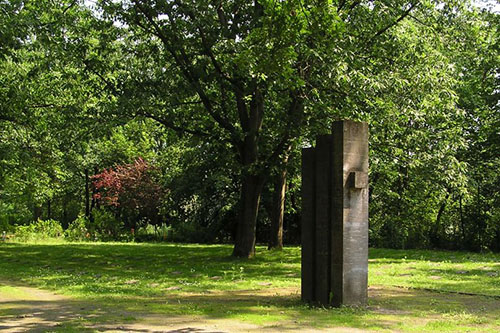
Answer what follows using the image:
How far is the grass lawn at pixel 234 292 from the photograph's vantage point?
733 centimetres

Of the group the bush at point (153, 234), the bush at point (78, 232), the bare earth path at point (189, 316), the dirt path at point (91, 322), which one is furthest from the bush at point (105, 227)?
the dirt path at point (91, 322)

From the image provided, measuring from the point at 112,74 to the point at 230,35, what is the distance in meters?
4.79

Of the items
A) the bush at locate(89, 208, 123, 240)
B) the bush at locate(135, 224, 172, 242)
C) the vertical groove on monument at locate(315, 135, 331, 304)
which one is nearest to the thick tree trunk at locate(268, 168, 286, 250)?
the bush at locate(135, 224, 172, 242)

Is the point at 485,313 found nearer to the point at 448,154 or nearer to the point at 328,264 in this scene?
the point at 328,264

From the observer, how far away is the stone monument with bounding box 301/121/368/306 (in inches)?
334

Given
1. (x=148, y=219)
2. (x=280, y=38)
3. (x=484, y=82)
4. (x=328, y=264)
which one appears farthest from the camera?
(x=148, y=219)

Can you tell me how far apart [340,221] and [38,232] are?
881 inches

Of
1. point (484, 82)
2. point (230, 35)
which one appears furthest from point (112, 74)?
point (484, 82)

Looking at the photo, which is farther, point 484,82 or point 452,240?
point 484,82

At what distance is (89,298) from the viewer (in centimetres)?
991

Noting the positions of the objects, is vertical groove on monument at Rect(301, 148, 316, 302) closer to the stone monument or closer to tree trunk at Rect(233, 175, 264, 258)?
the stone monument

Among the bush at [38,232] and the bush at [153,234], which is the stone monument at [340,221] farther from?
the bush at [38,232]

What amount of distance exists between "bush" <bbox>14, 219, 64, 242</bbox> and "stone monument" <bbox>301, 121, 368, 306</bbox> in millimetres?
20936

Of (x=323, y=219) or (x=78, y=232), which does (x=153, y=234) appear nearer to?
(x=78, y=232)
